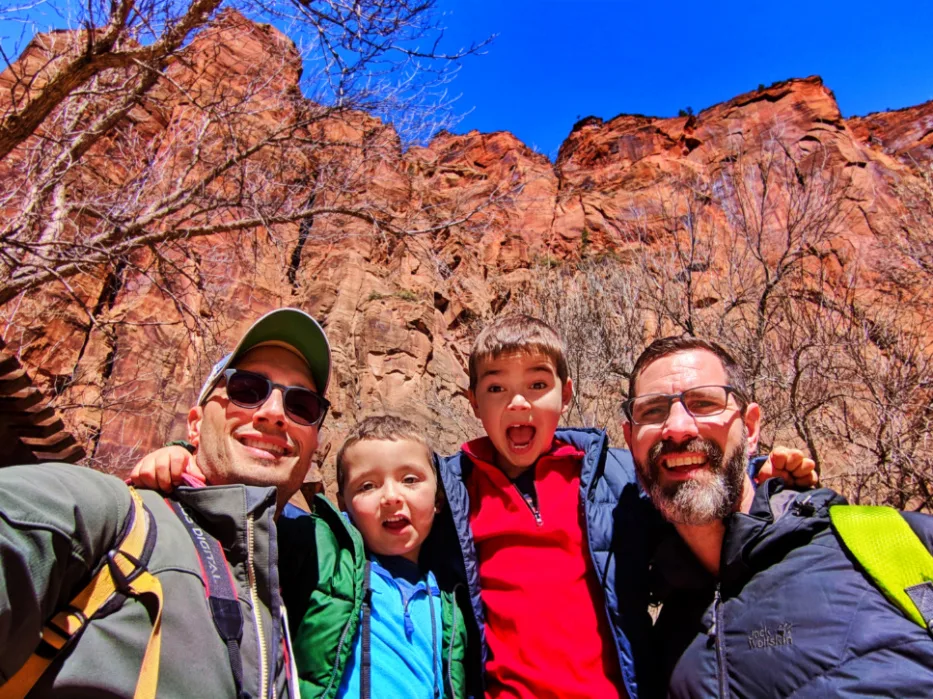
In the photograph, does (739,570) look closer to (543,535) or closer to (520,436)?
(543,535)

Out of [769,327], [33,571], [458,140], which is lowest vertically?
[33,571]

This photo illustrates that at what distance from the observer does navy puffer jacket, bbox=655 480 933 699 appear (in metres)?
1.51

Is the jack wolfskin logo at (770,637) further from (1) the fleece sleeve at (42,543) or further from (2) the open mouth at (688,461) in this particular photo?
(1) the fleece sleeve at (42,543)

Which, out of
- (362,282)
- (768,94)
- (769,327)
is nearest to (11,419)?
(769,327)

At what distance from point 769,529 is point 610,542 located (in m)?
0.62

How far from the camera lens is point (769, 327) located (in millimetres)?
9305

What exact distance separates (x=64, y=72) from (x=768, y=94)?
134ft

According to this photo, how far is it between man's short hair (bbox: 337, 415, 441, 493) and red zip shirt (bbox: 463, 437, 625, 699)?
1.01ft

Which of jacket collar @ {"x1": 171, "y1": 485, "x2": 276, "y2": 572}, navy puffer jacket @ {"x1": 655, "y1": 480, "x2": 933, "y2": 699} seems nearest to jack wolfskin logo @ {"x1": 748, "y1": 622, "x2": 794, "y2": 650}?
navy puffer jacket @ {"x1": 655, "y1": 480, "x2": 933, "y2": 699}

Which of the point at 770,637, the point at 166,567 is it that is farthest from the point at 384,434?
the point at 770,637

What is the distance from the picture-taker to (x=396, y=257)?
2094 cm

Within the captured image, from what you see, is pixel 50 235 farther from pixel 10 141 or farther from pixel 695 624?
pixel 695 624

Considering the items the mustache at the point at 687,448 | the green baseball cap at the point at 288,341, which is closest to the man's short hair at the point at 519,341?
the mustache at the point at 687,448

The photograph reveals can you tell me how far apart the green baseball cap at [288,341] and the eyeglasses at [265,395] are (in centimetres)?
7
